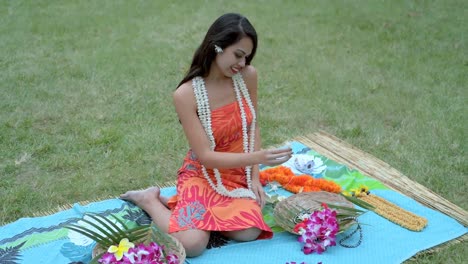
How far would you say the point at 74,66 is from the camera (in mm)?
5496

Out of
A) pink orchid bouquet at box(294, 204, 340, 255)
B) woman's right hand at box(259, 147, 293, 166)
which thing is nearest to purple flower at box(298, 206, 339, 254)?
pink orchid bouquet at box(294, 204, 340, 255)

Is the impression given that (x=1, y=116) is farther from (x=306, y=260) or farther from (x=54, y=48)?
(x=306, y=260)

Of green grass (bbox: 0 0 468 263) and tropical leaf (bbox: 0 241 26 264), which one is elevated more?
green grass (bbox: 0 0 468 263)

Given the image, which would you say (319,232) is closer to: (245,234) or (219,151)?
(245,234)

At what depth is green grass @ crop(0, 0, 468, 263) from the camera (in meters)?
3.64

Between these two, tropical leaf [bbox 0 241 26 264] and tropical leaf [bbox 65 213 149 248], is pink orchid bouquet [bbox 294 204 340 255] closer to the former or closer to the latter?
tropical leaf [bbox 65 213 149 248]

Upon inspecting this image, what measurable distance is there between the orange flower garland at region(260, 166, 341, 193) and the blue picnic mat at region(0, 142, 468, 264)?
305 millimetres

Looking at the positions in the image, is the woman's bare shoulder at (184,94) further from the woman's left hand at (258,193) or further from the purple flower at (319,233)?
the purple flower at (319,233)

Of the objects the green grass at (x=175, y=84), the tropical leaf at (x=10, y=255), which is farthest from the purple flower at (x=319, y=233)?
the tropical leaf at (x=10, y=255)

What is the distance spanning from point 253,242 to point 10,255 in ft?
3.84

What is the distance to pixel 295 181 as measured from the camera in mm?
3354

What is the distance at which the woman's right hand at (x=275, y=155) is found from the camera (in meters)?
2.64

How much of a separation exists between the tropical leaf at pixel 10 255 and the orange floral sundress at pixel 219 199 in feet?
2.41

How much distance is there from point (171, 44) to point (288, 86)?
1728 mm
